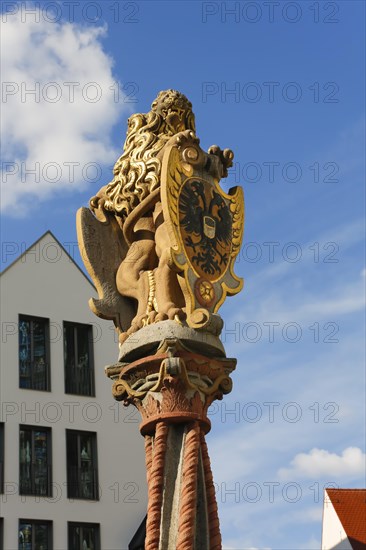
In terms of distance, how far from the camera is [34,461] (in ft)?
83.2

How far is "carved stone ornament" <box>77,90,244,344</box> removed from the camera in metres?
8.65

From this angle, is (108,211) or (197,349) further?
(108,211)

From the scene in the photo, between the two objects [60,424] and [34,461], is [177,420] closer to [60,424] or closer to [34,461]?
[34,461]

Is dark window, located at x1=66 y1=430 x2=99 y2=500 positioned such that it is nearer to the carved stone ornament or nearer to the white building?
the white building

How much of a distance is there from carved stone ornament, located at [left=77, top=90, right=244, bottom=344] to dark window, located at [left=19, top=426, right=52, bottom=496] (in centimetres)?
1652

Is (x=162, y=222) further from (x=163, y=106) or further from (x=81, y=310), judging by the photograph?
(x=81, y=310)

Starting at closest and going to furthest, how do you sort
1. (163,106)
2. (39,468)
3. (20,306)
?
(163,106) < (39,468) < (20,306)

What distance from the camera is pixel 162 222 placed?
29.6ft

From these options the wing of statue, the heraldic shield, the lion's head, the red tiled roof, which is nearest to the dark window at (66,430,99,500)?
the red tiled roof

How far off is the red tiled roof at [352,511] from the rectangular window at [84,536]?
8.73 m

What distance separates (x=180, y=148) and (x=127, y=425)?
19.2 m

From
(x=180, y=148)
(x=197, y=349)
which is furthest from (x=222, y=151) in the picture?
(x=197, y=349)

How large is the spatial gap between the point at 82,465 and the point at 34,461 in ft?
4.46

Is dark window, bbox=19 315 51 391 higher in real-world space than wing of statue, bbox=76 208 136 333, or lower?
higher
